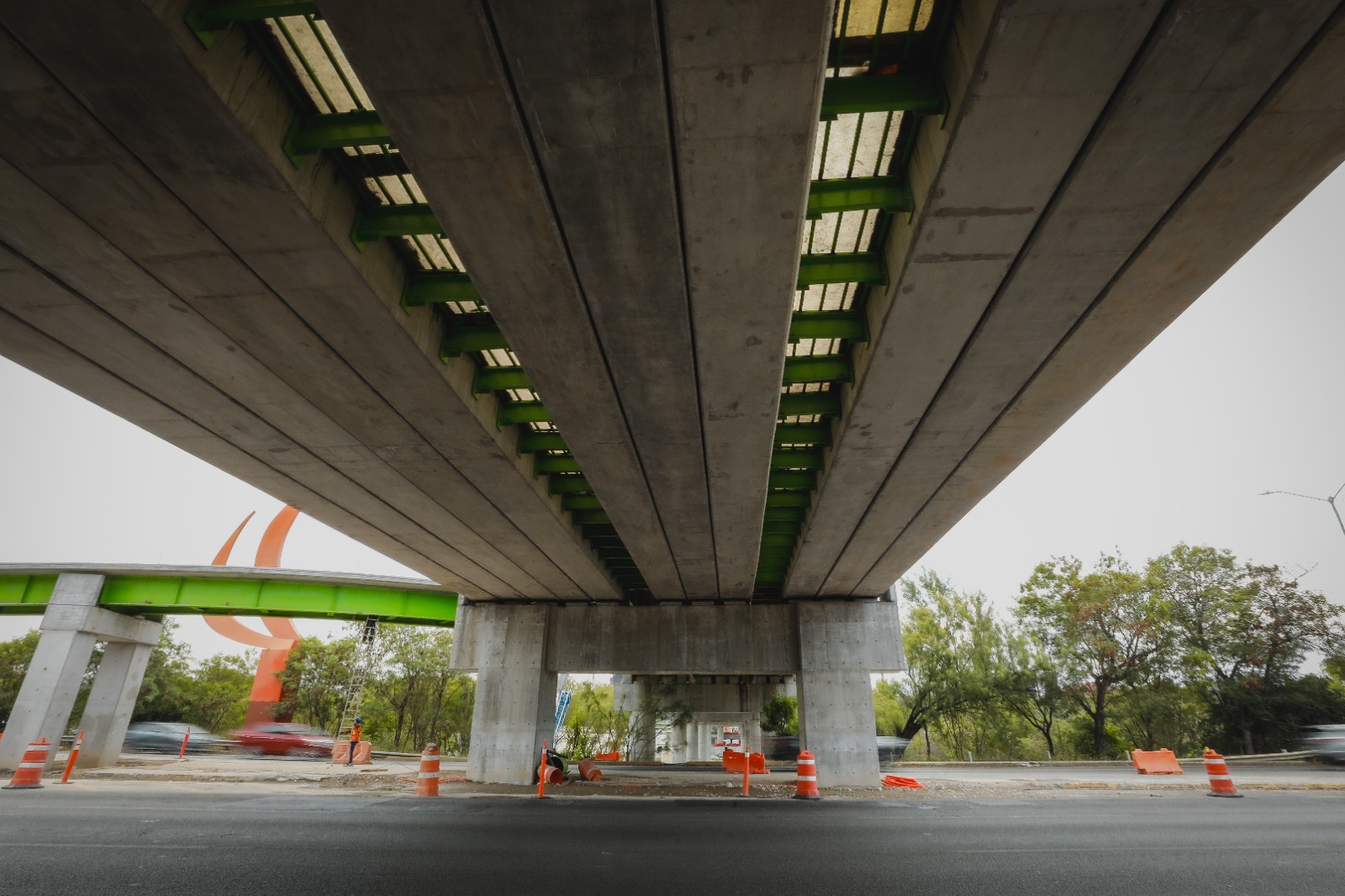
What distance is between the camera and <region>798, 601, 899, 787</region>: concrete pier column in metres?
16.0

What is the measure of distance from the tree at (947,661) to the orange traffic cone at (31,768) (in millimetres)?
35833

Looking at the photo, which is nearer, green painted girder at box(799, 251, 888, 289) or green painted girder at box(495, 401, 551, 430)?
green painted girder at box(799, 251, 888, 289)

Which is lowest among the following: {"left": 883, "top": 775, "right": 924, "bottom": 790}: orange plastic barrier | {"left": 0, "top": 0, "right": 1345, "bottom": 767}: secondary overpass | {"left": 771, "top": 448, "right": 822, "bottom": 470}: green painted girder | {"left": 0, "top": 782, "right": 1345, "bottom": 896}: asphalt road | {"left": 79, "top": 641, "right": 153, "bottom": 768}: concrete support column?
{"left": 883, "top": 775, "right": 924, "bottom": 790}: orange plastic barrier

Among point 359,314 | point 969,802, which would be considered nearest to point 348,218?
point 359,314

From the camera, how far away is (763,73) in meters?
3.67

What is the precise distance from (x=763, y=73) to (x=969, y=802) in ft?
43.5

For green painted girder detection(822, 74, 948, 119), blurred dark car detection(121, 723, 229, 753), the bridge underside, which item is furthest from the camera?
A: blurred dark car detection(121, 723, 229, 753)

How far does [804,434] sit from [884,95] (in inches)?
228

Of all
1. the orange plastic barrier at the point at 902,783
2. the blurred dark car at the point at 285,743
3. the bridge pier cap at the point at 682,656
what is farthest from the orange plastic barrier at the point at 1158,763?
the blurred dark car at the point at 285,743

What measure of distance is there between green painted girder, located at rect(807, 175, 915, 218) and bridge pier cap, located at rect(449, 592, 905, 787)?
14181 mm

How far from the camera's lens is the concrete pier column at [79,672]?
18.9m

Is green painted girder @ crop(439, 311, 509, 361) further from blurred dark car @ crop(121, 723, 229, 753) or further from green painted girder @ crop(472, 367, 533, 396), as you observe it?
blurred dark car @ crop(121, 723, 229, 753)

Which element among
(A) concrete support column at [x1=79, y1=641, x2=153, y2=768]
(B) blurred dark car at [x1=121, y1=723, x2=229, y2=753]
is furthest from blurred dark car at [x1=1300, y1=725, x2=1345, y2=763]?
(B) blurred dark car at [x1=121, y1=723, x2=229, y2=753]

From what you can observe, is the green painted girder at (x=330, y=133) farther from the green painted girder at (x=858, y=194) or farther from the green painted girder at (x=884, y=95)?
the green painted girder at (x=858, y=194)
